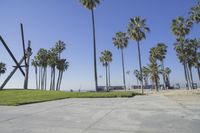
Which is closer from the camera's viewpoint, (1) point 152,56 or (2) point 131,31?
(2) point 131,31

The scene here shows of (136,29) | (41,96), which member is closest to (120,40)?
(136,29)

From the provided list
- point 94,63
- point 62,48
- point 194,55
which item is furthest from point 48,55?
point 194,55

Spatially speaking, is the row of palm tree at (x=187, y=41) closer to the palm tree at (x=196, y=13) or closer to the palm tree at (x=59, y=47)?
the palm tree at (x=196, y=13)

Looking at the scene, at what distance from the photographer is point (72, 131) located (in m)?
6.58

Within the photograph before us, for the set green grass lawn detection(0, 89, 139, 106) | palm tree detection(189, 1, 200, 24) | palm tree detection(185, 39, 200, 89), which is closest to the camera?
green grass lawn detection(0, 89, 139, 106)

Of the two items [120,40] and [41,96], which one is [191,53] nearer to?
[120,40]

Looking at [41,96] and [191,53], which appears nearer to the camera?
[41,96]

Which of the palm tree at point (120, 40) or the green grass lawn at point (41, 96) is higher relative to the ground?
the palm tree at point (120, 40)

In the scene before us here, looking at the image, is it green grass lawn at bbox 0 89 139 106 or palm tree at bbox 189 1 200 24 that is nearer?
green grass lawn at bbox 0 89 139 106

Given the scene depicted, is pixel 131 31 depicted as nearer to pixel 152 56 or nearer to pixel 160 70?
pixel 152 56

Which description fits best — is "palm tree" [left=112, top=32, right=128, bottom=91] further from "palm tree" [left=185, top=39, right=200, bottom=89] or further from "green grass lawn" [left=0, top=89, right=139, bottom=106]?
"green grass lawn" [left=0, top=89, right=139, bottom=106]

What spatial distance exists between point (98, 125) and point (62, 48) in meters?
66.1

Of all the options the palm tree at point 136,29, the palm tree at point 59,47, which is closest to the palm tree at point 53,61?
the palm tree at point 59,47

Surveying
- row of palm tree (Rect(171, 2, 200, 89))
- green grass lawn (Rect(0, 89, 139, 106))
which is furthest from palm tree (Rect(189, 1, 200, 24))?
green grass lawn (Rect(0, 89, 139, 106))
